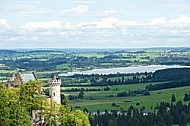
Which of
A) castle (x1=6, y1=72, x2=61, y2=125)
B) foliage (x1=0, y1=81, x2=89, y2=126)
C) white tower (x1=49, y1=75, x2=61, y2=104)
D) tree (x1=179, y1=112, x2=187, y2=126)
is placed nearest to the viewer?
foliage (x1=0, y1=81, x2=89, y2=126)

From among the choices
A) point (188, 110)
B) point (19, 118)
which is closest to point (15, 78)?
point (19, 118)

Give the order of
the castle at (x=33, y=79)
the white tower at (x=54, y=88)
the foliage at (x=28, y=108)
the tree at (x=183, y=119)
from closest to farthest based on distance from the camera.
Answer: the foliage at (x=28, y=108) < the castle at (x=33, y=79) < the white tower at (x=54, y=88) < the tree at (x=183, y=119)

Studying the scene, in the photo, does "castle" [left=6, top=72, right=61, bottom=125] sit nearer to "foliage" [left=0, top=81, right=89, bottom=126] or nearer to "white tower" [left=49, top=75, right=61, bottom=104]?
"white tower" [left=49, top=75, right=61, bottom=104]

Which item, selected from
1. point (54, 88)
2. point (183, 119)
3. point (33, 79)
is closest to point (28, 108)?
point (54, 88)

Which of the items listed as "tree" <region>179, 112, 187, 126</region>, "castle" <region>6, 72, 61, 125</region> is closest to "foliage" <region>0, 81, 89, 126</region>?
"castle" <region>6, 72, 61, 125</region>

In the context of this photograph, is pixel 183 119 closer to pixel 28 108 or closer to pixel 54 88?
pixel 54 88

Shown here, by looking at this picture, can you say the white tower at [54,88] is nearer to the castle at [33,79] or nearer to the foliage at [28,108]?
the castle at [33,79]

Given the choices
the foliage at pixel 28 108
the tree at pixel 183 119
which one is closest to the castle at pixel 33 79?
the foliage at pixel 28 108

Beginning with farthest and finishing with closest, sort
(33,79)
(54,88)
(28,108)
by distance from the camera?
(33,79) < (54,88) < (28,108)

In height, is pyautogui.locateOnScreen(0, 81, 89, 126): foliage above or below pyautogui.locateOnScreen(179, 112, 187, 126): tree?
above

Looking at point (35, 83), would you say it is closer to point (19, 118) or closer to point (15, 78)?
point (19, 118)

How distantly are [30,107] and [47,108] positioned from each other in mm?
3306

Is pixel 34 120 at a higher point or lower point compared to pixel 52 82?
lower

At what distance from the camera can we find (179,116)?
168 m
